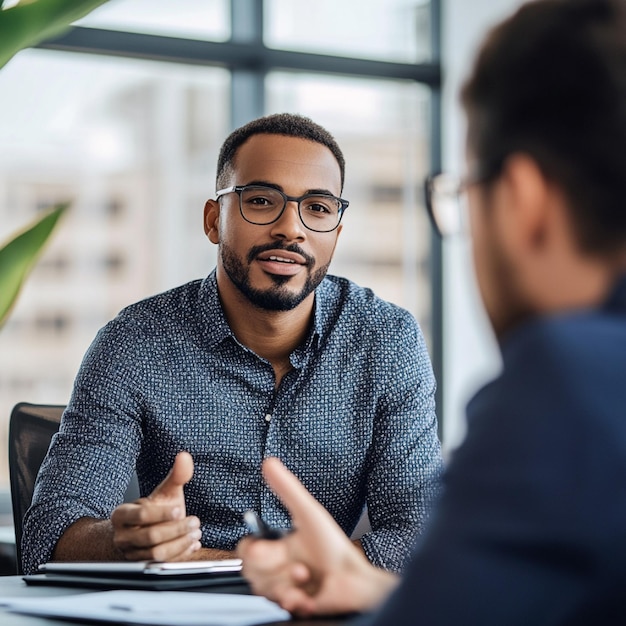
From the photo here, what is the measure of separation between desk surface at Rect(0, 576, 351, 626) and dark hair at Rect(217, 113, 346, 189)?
107cm

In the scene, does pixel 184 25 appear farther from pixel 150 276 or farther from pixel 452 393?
pixel 452 393

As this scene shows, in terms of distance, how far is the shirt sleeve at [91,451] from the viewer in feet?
5.55

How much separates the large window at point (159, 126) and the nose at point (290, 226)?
2121 mm

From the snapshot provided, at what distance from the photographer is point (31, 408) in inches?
78.1

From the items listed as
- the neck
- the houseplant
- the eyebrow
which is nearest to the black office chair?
the neck

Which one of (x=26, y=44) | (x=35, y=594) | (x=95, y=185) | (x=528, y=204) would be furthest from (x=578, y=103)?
(x=95, y=185)

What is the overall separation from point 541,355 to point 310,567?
1.39 ft

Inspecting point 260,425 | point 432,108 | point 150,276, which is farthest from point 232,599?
point 432,108

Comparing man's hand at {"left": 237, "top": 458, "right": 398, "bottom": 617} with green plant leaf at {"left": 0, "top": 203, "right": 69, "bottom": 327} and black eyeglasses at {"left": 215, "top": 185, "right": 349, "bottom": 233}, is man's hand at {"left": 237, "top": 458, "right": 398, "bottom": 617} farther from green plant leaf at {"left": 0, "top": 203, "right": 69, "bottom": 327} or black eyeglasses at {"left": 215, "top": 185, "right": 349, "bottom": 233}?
black eyeglasses at {"left": 215, "top": 185, "right": 349, "bottom": 233}

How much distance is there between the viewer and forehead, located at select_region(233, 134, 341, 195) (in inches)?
80.6

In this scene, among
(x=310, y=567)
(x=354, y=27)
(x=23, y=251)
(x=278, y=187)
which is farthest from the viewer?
(x=354, y=27)

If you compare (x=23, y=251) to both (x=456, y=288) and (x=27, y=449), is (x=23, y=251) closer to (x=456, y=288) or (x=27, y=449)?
(x=27, y=449)

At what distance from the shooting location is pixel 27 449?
6.37ft

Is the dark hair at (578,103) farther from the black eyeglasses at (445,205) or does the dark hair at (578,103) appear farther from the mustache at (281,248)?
the mustache at (281,248)
